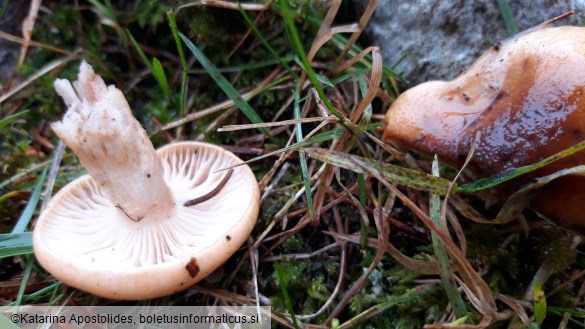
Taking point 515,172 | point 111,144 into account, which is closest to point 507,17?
point 515,172

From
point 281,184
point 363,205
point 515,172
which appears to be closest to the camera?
point 515,172

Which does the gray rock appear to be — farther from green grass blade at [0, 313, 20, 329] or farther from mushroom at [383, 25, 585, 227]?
green grass blade at [0, 313, 20, 329]

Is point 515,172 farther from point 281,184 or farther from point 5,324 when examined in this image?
point 5,324

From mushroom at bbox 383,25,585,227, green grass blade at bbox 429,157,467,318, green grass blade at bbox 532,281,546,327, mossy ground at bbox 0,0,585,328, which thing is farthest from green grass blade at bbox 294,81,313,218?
green grass blade at bbox 532,281,546,327

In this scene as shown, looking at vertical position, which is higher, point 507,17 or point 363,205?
point 507,17

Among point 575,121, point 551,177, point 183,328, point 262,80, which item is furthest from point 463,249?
point 262,80

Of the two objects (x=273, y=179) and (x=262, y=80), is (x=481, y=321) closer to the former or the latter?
(x=273, y=179)

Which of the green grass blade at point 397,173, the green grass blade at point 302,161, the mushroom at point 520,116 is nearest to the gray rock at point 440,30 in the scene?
the mushroom at point 520,116
